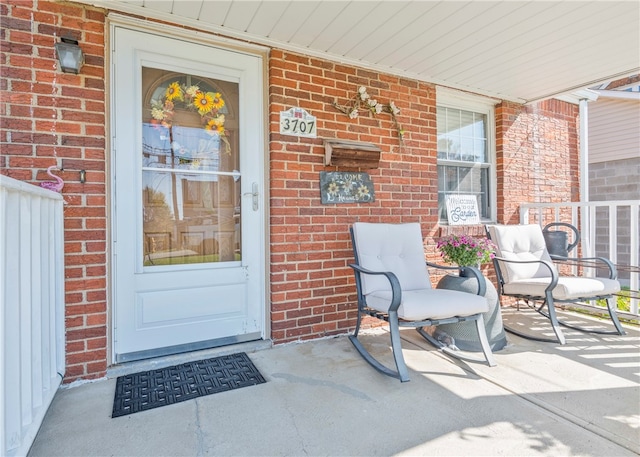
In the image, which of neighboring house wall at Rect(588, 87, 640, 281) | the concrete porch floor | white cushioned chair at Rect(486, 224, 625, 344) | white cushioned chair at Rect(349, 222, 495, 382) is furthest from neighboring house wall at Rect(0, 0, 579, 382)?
neighboring house wall at Rect(588, 87, 640, 281)

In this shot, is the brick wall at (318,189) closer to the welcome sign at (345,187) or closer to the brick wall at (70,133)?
the welcome sign at (345,187)

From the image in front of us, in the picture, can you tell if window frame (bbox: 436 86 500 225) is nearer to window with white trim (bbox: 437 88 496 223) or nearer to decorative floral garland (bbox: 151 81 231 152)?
window with white trim (bbox: 437 88 496 223)

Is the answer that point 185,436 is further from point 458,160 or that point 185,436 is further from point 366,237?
point 458,160

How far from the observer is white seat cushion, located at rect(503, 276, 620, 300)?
3.00 meters

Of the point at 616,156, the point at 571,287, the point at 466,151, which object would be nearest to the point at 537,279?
the point at 571,287

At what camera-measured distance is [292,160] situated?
2965mm

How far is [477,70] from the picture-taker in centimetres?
346

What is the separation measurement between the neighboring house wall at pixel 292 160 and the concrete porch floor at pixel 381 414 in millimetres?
573

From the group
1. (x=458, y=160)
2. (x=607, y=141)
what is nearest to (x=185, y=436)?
(x=458, y=160)

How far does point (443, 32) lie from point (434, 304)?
2036 mm

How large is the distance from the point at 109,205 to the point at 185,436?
1.54 m

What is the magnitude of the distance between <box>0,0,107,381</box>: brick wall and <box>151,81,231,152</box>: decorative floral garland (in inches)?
15.4

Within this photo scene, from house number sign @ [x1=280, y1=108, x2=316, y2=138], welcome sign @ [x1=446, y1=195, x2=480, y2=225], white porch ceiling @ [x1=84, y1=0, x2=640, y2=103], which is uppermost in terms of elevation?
white porch ceiling @ [x1=84, y1=0, x2=640, y2=103]

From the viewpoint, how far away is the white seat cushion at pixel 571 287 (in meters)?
3.00
